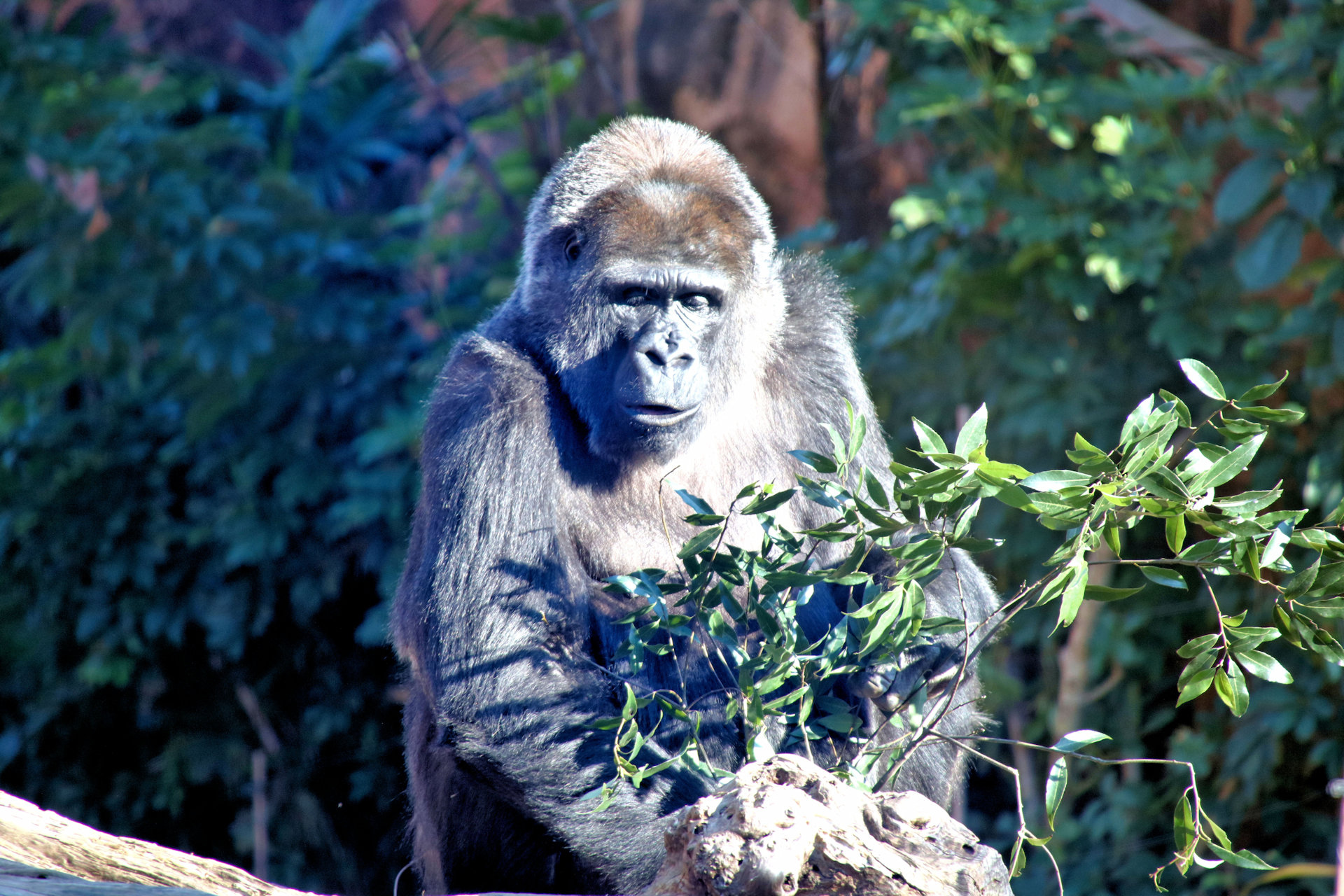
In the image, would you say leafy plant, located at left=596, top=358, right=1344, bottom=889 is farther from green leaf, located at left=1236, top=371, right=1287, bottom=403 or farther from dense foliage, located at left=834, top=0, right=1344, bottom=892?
dense foliage, located at left=834, top=0, right=1344, bottom=892

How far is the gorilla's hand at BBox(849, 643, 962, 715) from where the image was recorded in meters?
2.33

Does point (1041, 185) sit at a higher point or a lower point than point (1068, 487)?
lower

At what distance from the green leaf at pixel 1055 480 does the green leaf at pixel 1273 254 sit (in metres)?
2.42

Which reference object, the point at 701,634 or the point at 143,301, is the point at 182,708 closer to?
the point at 143,301

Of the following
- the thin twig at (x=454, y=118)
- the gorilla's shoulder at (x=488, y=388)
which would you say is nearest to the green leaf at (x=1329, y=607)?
the gorilla's shoulder at (x=488, y=388)

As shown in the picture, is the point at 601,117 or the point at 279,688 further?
the point at 279,688

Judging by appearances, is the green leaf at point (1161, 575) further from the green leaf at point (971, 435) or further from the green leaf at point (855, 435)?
the green leaf at point (855, 435)

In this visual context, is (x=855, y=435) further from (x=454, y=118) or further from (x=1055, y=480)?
(x=454, y=118)

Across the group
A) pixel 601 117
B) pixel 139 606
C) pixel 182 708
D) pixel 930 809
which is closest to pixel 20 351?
pixel 139 606

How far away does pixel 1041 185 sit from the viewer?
167 inches

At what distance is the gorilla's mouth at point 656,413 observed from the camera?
99.4 inches

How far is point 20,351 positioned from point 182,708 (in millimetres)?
1717

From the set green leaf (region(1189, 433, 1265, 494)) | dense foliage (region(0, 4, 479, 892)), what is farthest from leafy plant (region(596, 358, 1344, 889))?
dense foliage (region(0, 4, 479, 892))

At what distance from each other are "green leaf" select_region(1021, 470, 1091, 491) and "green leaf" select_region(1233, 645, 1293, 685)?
1.10 feet
